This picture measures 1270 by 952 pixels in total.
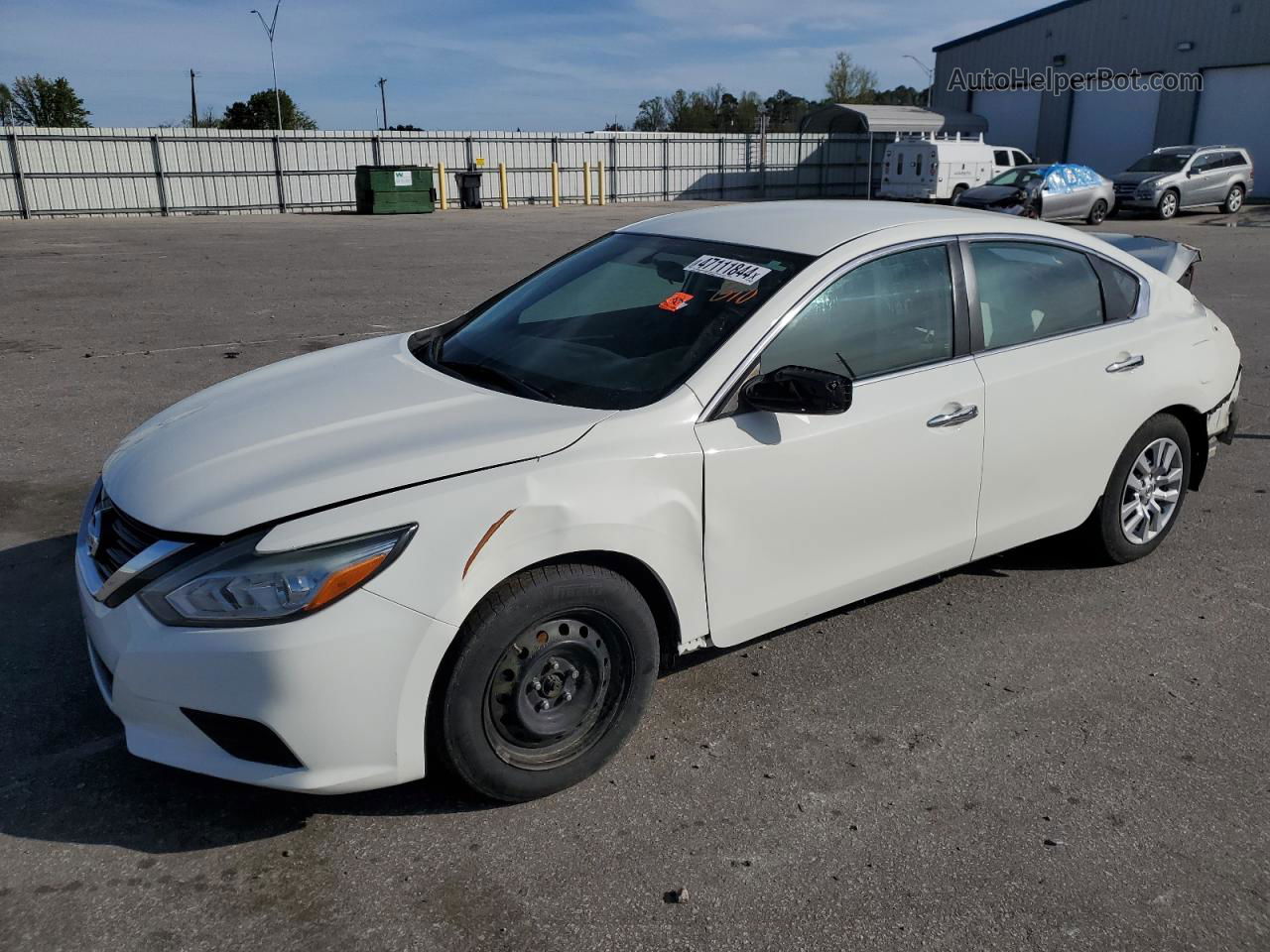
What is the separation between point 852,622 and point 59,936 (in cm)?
284

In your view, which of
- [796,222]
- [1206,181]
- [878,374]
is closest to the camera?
[878,374]

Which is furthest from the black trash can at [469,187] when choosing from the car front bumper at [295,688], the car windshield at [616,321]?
the car front bumper at [295,688]

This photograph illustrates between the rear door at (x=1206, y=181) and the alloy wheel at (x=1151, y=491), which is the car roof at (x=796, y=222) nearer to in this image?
the alloy wheel at (x=1151, y=491)

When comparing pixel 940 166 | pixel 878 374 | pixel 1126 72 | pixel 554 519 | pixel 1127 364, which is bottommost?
pixel 554 519

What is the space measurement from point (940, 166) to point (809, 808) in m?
29.2

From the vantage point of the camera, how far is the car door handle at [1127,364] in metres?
4.23

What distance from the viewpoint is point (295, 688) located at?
2.53 meters

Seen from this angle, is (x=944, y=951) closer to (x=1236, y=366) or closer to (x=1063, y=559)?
(x=1063, y=559)

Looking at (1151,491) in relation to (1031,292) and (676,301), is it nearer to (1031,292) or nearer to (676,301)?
(1031,292)

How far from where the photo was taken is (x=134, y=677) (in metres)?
2.63

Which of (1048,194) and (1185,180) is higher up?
(1185,180)

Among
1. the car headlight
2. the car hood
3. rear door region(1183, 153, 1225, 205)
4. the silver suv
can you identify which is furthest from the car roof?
rear door region(1183, 153, 1225, 205)

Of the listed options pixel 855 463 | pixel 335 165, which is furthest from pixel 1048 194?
pixel 855 463

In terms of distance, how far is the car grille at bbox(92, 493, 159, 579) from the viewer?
9.21ft
